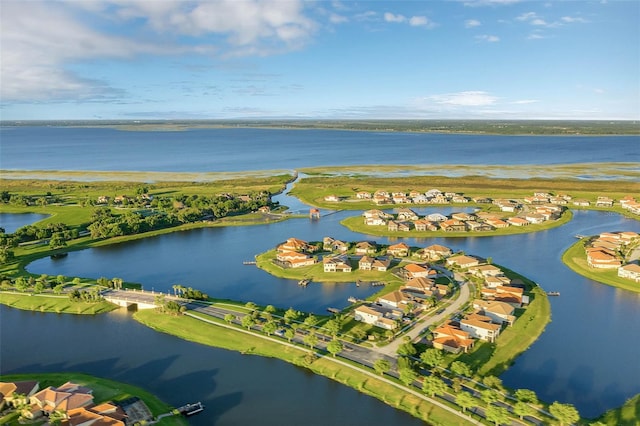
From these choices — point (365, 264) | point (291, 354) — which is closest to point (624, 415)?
point (291, 354)

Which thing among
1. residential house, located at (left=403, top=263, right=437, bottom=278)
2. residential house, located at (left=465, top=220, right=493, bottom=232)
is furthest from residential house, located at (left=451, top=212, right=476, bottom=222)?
residential house, located at (left=403, top=263, right=437, bottom=278)

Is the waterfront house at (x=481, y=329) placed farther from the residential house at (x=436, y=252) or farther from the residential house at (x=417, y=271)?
the residential house at (x=436, y=252)

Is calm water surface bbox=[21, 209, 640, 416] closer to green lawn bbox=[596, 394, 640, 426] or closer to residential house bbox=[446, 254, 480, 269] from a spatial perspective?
green lawn bbox=[596, 394, 640, 426]

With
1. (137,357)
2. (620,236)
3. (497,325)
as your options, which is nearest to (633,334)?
(497,325)

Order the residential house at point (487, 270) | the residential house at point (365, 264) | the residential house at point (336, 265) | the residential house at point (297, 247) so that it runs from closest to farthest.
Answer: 1. the residential house at point (487, 270)
2. the residential house at point (336, 265)
3. the residential house at point (365, 264)
4. the residential house at point (297, 247)

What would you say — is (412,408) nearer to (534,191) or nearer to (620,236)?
(620,236)

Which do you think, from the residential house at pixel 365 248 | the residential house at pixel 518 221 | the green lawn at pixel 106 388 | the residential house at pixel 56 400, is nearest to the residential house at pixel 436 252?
the residential house at pixel 365 248
